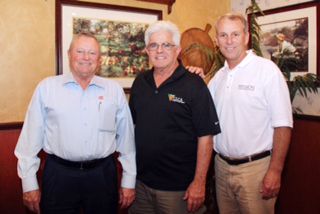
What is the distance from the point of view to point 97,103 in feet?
5.77

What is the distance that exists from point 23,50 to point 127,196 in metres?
1.26

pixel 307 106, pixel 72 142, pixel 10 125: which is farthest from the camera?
pixel 307 106

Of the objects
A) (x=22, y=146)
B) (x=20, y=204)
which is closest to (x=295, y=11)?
(x=22, y=146)

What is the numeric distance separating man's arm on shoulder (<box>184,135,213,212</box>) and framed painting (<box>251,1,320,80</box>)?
119cm

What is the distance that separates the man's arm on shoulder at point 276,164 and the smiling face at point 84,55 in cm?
105

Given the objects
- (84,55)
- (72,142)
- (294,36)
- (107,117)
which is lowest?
(72,142)

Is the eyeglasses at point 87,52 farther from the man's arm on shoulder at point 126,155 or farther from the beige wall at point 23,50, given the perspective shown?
the beige wall at point 23,50

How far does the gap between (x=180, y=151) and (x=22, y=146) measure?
836 mm

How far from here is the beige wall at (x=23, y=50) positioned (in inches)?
87.7

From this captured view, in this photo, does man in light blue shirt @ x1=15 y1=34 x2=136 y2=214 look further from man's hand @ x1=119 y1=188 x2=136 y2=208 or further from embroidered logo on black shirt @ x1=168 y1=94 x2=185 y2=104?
embroidered logo on black shirt @ x1=168 y1=94 x2=185 y2=104

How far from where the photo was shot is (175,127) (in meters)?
1.75

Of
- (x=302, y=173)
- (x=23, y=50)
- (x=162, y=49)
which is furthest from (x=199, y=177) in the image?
(x=23, y=50)

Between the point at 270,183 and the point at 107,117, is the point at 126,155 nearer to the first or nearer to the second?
the point at 107,117

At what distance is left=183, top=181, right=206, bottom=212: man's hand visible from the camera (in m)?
1.71
